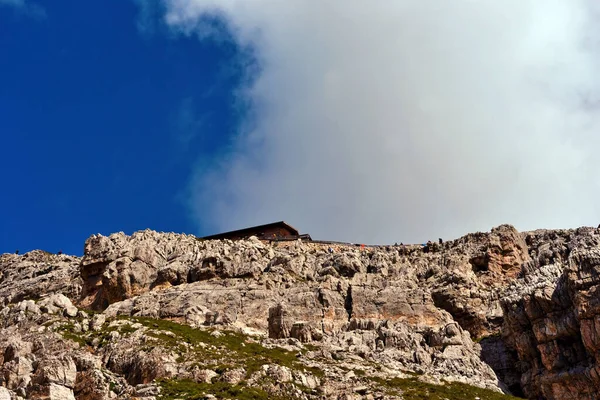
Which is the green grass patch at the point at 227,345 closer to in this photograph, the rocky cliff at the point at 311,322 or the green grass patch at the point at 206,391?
the rocky cliff at the point at 311,322

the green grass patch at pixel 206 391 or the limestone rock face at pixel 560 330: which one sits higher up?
the limestone rock face at pixel 560 330

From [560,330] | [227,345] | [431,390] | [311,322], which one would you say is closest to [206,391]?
[227,345]

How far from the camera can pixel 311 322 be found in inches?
3597

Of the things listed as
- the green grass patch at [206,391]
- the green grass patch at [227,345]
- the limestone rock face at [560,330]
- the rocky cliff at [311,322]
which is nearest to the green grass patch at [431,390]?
the rocky cliff at [311,322]

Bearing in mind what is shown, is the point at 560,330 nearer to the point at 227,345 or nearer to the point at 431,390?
the point at 431,390

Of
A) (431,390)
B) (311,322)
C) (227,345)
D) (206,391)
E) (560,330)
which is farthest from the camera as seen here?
(311,322)

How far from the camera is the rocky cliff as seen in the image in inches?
2613

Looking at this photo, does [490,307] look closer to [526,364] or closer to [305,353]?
[526,364]

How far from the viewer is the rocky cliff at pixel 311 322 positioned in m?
66.4

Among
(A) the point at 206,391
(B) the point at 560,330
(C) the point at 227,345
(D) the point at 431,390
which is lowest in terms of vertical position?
(A) the point at 206,391

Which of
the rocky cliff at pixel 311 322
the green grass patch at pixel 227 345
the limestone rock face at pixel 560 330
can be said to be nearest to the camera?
the rocky cliff at pixel 311 322

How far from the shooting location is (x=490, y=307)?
332ft

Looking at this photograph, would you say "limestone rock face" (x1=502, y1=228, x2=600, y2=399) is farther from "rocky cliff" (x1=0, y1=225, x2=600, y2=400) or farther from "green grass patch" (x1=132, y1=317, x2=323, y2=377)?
"green grass patch" (x1=132, y1=317, x2=323, y2=377)

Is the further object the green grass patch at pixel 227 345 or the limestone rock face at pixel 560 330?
the limestone rock face at pixel 560 330
